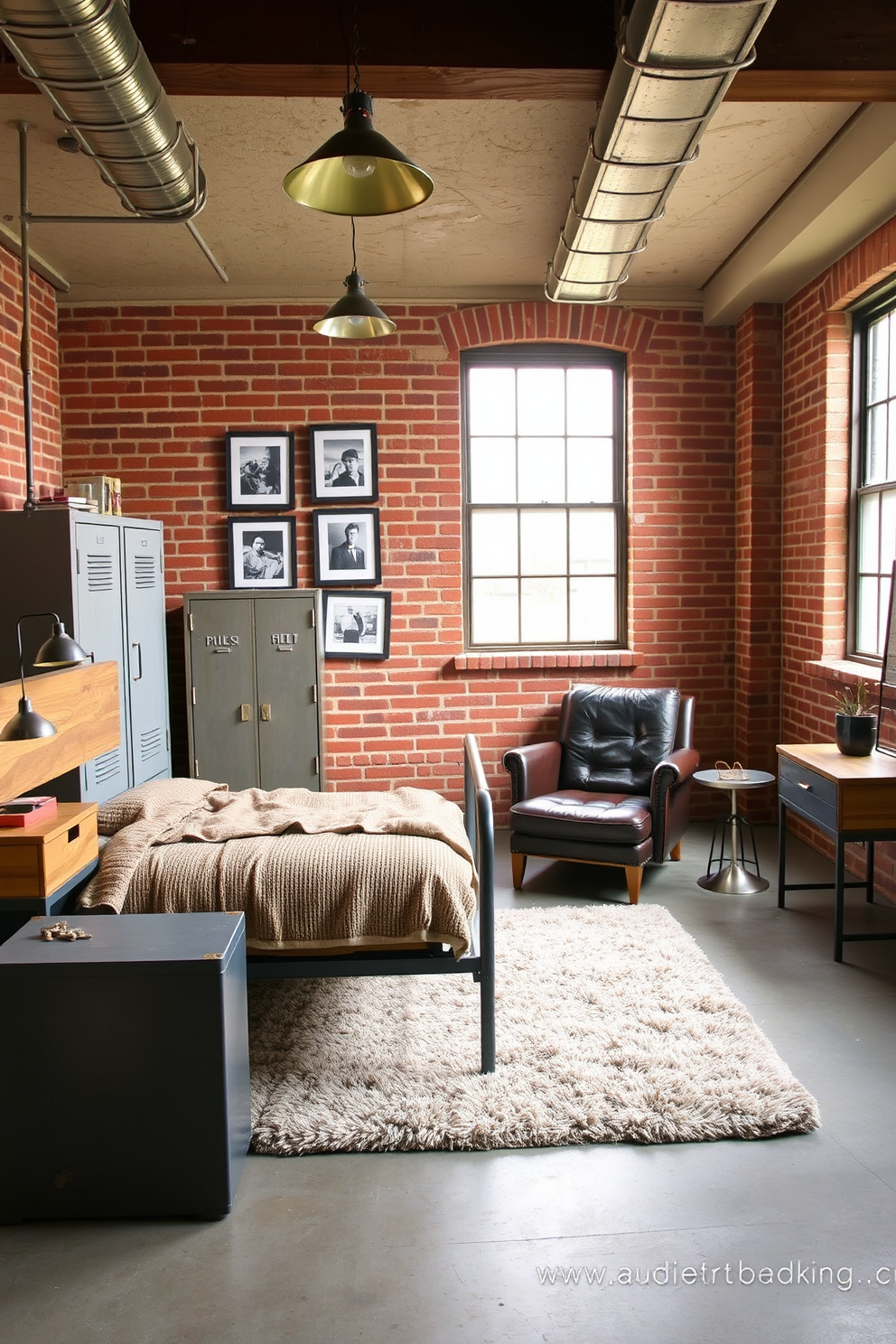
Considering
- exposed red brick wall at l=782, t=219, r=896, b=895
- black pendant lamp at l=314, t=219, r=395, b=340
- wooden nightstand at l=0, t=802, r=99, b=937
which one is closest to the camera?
wooden nightstand at l=0, t=802, r=99, b=937

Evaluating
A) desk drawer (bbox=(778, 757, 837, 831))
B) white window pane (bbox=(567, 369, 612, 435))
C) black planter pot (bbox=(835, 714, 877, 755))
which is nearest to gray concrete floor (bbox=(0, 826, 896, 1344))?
desk drawer (bbox=(778, 757, 837, 831))

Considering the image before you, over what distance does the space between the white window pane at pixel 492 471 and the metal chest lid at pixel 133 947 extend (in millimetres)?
4065

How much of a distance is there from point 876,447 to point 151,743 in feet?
13.7

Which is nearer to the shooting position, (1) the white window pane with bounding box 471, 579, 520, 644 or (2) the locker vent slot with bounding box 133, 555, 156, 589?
(2) the locker vent slot with bounding box 133, 555, 156, 589

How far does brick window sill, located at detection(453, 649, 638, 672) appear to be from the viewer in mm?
6242

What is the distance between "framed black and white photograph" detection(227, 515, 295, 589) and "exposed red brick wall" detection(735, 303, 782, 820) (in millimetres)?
2839

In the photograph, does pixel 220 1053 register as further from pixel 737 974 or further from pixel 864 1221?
pixel 737 974

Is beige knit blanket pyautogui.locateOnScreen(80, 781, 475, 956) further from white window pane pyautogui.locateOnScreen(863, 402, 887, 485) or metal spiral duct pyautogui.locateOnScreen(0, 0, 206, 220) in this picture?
white window pane pyautogui.locateOnScreen(863, 402, 887, 485)

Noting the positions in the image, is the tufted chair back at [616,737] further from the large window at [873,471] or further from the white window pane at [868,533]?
the white window pane at [868,533]

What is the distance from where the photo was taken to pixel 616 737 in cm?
573

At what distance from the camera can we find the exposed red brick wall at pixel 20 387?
200 inches

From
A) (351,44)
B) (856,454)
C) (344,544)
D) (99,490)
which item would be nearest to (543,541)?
(344,544)

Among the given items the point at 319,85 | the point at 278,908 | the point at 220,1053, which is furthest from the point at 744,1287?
the point at 319,85

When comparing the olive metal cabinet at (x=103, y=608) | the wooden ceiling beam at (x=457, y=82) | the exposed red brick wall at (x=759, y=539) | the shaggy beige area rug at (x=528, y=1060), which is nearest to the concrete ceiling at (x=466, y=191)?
the wooden ceiling beam at (x=457, y=82)
